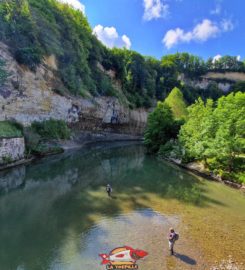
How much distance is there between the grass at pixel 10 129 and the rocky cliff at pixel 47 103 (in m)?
1.04

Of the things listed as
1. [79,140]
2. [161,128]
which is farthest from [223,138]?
[79,140]

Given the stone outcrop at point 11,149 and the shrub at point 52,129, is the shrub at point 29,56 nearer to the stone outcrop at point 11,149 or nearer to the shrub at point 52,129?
the shrub at point 52,129

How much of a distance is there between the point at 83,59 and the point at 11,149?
32500 mm

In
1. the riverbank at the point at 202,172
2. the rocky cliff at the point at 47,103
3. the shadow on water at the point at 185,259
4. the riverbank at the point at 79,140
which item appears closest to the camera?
the shadow on water at the point at 185,259

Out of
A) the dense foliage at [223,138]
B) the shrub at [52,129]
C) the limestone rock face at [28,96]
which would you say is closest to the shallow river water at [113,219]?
the dense foliage at [223,138]

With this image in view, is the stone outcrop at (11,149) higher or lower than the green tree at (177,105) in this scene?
lower

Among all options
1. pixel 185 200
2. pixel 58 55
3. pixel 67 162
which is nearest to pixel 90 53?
pixel 58 55

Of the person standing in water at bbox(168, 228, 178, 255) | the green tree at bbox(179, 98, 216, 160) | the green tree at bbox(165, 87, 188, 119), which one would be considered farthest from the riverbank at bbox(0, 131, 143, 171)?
the person standing in water at bbox(168, 228, 178, 255)

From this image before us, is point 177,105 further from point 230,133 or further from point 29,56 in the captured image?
point 29,56

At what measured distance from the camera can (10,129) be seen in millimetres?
33031

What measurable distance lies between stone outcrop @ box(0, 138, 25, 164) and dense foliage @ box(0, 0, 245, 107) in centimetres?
1464

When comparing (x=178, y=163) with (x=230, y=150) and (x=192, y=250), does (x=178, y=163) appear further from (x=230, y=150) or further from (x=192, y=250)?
(x=192, y=250)

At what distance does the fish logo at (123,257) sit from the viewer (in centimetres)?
1175

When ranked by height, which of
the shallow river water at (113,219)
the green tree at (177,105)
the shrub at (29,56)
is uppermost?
the shrub at (29,56)
